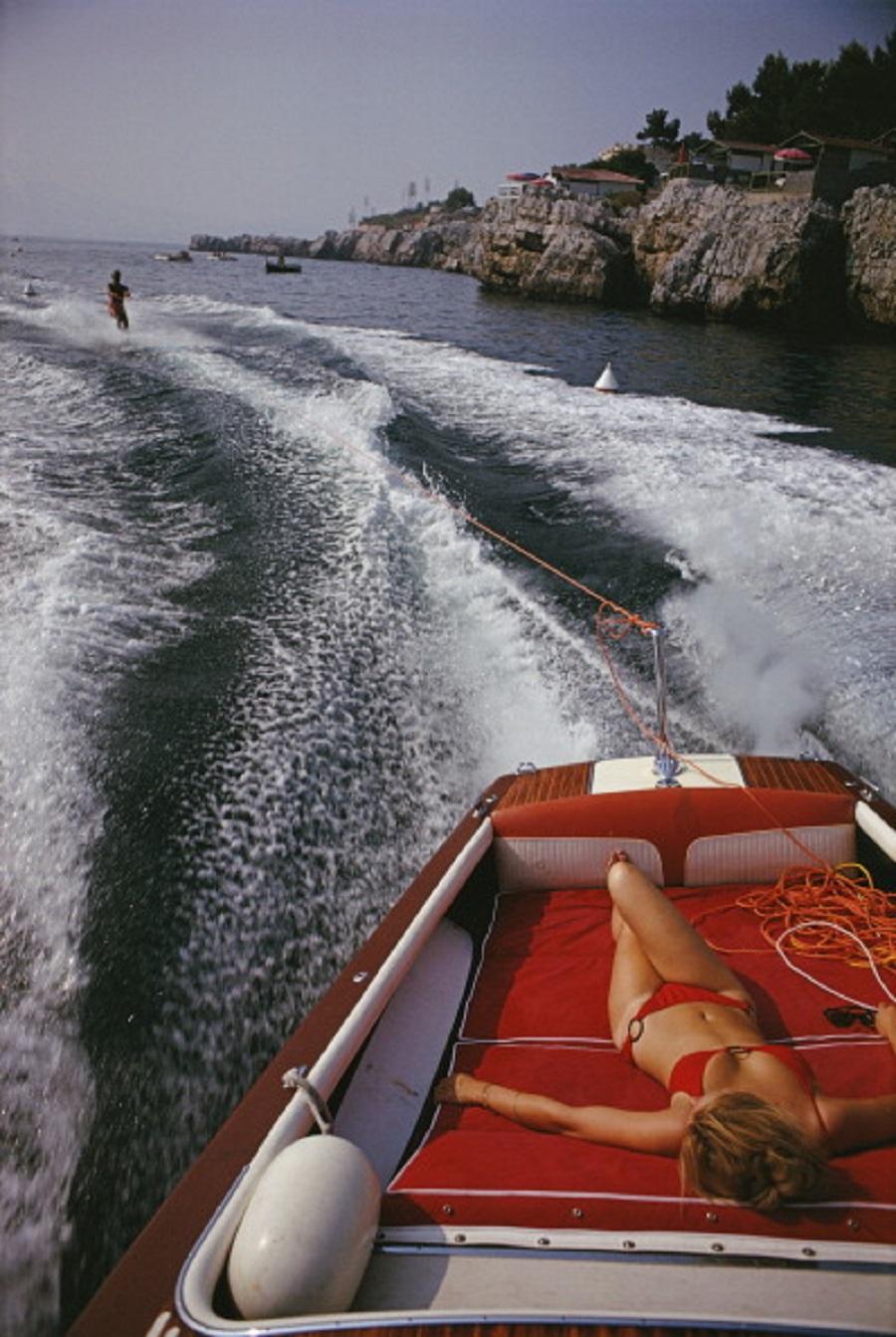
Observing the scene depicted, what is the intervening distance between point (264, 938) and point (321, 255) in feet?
349

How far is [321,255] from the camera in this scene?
96062 millimetres

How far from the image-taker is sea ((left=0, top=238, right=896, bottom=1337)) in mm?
2900

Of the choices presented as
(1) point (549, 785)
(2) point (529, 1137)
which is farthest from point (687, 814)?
(2) point (529, 1137)

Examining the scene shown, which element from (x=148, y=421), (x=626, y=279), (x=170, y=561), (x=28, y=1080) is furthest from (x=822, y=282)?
(x=28, y=1080)

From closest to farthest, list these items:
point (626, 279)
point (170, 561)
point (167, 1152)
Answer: point (167, 1152) < point (170, 561) < point (626, 279)

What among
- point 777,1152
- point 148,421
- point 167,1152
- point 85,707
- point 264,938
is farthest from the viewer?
point 148,421

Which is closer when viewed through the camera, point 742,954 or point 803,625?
point 742,954

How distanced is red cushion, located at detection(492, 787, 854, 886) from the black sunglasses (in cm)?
79

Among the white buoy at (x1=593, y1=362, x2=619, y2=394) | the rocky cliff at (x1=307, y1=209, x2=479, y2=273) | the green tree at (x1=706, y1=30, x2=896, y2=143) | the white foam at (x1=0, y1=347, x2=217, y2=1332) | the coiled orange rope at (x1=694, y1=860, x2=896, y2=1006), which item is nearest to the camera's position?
the white foam at (x1=0, y1=347, x2=217, y2=1332)

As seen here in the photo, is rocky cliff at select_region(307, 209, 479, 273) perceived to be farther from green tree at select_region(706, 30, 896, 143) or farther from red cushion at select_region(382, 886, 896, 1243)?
red cushion at select_region(382, 886, 896, 1243)

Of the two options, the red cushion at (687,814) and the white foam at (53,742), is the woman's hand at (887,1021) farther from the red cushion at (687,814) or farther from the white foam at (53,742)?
the white foam at (53,742)

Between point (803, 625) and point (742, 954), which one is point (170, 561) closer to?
point (803, 625)

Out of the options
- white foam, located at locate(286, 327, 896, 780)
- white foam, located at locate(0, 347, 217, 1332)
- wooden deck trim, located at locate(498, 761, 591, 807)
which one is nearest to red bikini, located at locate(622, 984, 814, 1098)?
wooden deck trim, located at locate(498, 761, 591, 807)

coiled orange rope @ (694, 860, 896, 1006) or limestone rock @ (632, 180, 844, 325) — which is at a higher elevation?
limestone rock @ (632, 180, 844, 325)
